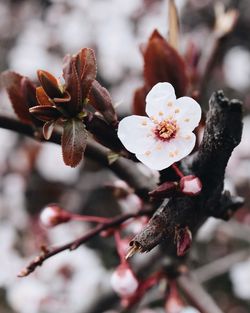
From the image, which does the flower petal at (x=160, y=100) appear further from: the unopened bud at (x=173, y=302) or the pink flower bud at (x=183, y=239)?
the unopened bud at (x=173, y=302)

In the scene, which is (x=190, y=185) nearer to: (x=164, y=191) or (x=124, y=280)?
(x=164, y=191)

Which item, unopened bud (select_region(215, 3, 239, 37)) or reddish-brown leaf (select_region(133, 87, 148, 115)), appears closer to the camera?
reddish-brown leaf (select_region(133, 87, 148, 115))

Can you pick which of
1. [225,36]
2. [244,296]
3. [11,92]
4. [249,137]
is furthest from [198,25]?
[11,92]

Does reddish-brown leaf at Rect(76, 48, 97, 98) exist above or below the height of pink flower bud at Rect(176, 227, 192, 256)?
above

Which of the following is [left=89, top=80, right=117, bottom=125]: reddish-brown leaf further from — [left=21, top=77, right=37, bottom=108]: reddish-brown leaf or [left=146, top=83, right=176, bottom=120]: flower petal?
[left=21, top=77, right=37, bottom=108]: reddish-brown leaf

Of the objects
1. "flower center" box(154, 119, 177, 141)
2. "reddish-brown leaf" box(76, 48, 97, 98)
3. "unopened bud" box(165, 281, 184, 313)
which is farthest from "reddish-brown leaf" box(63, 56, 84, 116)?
"unopened bud" box(165, 281, 184, 313)

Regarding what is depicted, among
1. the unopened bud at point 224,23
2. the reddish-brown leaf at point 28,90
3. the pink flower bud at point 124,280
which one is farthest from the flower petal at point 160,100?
the unopened bud at point 224,23

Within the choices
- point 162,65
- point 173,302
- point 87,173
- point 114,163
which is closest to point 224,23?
point 162,65
